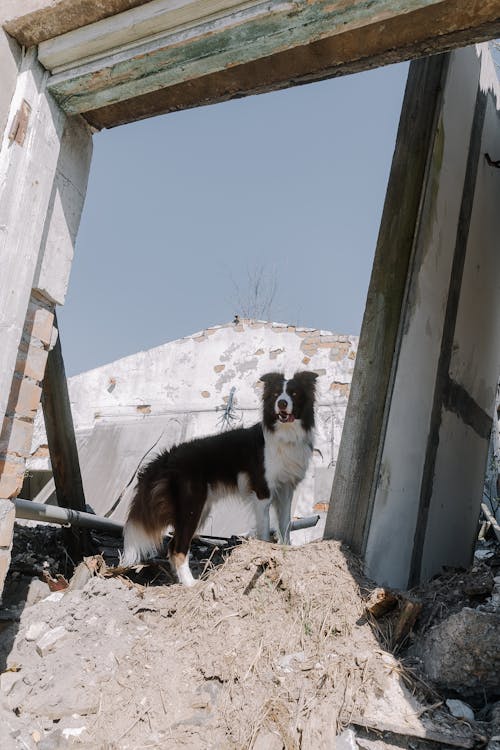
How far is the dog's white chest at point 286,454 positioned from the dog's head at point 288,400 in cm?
7

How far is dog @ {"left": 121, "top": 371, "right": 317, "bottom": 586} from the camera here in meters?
4.48

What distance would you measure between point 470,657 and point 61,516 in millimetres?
2934

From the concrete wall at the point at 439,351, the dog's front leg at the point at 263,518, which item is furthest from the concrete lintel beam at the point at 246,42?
the dog's front leg at the point at 263,518

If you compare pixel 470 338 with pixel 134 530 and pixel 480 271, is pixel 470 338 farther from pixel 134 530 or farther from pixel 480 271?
pixel 134 530

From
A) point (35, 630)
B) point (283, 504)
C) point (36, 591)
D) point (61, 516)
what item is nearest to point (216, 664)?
point (35, 630)

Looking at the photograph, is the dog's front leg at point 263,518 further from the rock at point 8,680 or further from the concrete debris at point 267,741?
the concrete debris at point 267,741

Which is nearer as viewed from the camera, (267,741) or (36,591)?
(267,741)

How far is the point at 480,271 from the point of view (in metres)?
4.96

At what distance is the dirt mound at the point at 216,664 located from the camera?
7.73ft

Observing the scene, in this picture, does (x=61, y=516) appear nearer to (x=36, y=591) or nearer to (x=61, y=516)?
(x=61, y=516)

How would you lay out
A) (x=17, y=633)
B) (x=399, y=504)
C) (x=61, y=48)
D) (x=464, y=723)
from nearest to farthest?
(x=464, y=723) < (x=61, y=48) < (x=17, y=633) < (x=399, y=504)

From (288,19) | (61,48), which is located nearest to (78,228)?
(61,48)

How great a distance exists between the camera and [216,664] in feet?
9.10

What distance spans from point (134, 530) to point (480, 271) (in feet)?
11.6
